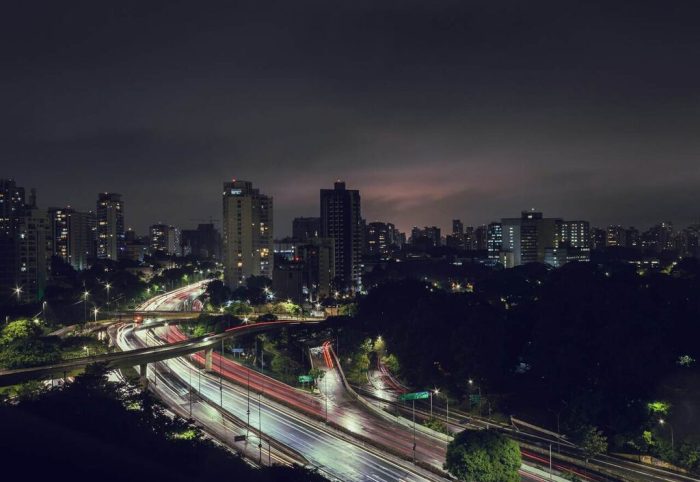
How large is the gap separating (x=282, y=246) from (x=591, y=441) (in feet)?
498

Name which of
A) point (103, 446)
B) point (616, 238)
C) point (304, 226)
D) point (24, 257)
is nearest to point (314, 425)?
point (103, 446)

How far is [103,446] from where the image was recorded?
15547 mm

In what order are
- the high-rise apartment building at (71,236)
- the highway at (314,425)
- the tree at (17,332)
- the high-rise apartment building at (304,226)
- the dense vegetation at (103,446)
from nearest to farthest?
the dense vegetation at (103,446), the highway at (314,425), the tree at (17,332), the high-rise apartment building at (71,236), the high-rise apartment building at (304,226)

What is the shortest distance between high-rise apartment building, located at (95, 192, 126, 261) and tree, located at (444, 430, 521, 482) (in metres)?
140

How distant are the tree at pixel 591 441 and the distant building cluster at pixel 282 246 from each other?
184 feet

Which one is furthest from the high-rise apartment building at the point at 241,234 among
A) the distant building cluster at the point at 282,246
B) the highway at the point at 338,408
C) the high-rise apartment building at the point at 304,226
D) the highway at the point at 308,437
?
the high-rise apartment building at the point at 304,226

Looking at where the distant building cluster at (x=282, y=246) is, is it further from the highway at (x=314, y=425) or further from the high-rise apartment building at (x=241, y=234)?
the highway at (x=314, y=425)

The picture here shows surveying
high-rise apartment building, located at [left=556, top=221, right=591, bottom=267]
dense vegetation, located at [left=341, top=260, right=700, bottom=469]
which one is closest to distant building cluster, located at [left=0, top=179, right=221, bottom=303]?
dense vegetation, located at [left=341, top=260, right=700, bottom=469]

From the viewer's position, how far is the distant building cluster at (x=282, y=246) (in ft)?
222

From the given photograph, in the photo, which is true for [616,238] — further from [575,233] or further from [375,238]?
[375,238]

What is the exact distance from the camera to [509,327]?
138ft

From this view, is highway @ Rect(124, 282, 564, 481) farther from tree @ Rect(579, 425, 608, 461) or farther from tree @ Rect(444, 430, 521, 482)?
tree @ Rect(579, 425, 608, 461)

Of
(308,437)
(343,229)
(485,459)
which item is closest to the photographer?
(485,459)

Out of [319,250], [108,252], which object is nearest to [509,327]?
[319,250]
